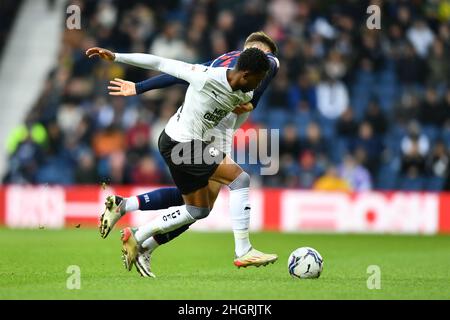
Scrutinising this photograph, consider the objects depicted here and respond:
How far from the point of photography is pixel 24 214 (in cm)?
1688

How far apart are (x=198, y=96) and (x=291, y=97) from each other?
10.0 metres

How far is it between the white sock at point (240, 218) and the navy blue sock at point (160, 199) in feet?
2.09

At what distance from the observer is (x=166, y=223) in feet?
28.7

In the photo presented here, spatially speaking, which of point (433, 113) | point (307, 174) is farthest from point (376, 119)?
point (307, 174)

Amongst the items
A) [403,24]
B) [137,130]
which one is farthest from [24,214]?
[403,24]

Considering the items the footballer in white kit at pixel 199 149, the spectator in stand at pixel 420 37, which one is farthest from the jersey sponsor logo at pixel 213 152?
the spectator in stand at pixel 420 37

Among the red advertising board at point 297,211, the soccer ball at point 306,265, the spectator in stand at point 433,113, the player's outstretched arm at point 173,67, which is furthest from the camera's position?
the spectator in stand at point 433,113

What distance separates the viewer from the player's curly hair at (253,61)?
814 centimetres

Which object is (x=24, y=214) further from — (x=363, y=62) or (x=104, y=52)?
(x=104, y=52)

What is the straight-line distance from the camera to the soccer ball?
8.50 m

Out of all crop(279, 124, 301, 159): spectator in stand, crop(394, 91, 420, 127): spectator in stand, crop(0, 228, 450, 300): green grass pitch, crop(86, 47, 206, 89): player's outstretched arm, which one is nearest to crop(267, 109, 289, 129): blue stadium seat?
crop(279, 124, 301, 159): spectator in stand

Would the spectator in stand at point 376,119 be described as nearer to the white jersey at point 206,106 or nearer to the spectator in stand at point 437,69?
the spectator in stand at point 437,69

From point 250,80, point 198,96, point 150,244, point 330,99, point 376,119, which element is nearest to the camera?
point 250,80

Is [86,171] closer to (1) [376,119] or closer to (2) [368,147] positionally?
(2) [368,147]
